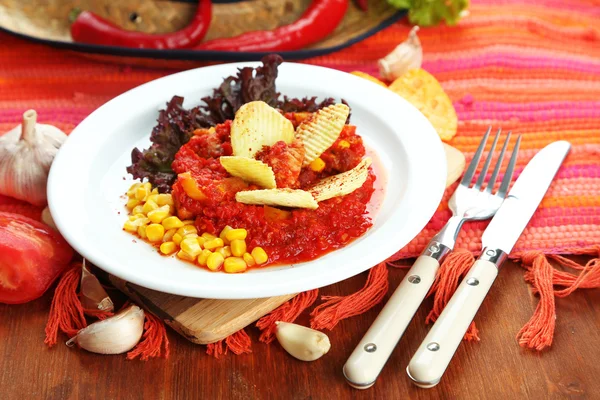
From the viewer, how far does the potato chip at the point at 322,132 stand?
3064 millimetres

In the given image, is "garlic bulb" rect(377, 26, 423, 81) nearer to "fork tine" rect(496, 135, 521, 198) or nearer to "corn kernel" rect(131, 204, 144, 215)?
"fork tine" rect(496, 135, 521, 198)

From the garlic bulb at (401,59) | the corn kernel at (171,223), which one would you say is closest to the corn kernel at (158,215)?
the corn kernel at (171,223)

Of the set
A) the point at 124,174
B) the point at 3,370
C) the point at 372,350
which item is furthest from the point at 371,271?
the point at 3,370

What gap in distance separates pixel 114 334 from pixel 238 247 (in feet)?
1.93

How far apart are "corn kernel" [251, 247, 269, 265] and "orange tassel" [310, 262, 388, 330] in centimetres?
32

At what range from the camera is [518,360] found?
2693 millimetres

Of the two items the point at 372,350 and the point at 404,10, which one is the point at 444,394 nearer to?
the point at 372,350

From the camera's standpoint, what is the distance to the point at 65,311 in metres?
2.84

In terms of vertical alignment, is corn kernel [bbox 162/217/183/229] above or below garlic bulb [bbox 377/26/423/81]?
above

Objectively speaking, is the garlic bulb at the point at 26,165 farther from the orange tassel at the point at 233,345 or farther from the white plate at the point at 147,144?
the orange tassel at the point at 233,345

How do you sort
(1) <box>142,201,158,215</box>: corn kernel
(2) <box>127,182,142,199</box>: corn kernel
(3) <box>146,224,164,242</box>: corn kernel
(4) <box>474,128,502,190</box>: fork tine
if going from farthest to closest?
(4) <box>474,128,502,190</box>: fork tine < (2) <box>127,182,142,199</box>: corn kernel < (1) <box>142,201,158,215</box>: corn kernel < (3) <box>146,224,164,242</box>: corn kernel

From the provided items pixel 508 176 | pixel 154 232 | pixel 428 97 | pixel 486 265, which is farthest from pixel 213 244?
pixel 428 97

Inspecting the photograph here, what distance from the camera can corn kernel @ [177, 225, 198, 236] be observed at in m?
2.86

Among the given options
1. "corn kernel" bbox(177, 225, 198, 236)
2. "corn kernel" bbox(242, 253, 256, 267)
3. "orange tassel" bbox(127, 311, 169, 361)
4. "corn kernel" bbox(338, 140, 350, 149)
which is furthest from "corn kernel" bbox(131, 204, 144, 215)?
"corn kernel" bbox(338, 140, 350, 149)
